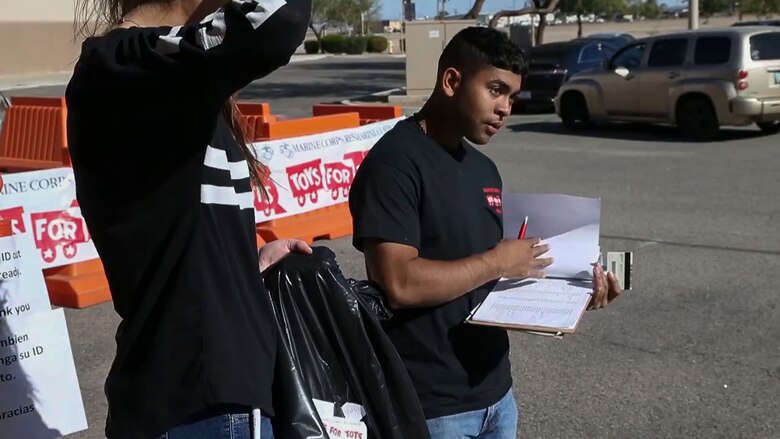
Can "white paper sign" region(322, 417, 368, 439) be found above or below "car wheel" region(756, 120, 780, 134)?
above

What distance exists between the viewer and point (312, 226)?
9633 millimetres

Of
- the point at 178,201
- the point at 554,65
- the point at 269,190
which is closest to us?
the point at 178,201

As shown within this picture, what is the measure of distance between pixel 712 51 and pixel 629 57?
6.09 feet

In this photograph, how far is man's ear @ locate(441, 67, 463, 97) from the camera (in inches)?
107

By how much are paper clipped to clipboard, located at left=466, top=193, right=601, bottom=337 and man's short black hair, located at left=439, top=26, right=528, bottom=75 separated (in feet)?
1.26

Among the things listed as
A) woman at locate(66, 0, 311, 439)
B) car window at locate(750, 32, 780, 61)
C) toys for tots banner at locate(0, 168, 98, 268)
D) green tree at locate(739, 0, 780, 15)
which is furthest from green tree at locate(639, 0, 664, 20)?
woman at locate(66, 0, 311, 439)

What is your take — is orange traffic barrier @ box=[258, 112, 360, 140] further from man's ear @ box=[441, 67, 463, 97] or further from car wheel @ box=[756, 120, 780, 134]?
car wheel @ box=[756, 120, 780, 134]

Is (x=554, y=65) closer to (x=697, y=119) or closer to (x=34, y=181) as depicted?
(x=697, y=119)

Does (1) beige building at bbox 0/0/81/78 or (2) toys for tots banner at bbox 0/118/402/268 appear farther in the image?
(1) beige building at bbox 0/0/81/78

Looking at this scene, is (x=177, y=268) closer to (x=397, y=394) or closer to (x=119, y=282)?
(x=119, y=282)

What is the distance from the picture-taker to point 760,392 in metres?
5.34

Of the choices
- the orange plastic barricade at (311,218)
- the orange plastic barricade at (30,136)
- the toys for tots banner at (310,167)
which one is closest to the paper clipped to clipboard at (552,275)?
the toys for tots banner at (310,167)

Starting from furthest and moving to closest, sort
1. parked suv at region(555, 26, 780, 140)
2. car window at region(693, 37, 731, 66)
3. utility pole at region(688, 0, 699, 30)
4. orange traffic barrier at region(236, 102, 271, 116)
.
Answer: utility pole at region(688, 0, 699, 30) → car window at region(693, 37, 731, 66) → parked suv at region(555, 26, 780, 140) → orange traffic barrier at region(236, 102, 271, 116)

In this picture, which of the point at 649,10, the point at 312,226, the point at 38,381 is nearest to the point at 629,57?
the point at 312,226
